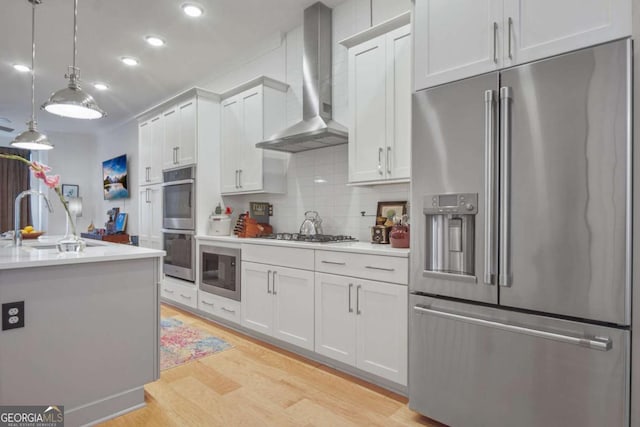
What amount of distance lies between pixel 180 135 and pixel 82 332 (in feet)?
9.25

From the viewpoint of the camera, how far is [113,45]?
12.9 ft

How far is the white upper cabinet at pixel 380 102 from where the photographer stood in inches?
97.4

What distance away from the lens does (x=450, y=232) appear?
1873mm

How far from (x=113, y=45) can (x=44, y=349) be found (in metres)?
3.45

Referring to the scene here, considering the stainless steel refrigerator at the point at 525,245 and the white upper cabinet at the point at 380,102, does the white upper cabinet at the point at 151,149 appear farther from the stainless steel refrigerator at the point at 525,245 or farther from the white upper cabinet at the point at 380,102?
the stainless steel refrigerator at the point at 525,245

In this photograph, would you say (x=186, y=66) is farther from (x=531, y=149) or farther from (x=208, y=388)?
(x=531, y=149)

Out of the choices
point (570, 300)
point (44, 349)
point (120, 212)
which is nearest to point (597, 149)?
point (570, 300)

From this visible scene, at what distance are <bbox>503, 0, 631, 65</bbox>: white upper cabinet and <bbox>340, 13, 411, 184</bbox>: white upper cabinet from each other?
32.5 inches

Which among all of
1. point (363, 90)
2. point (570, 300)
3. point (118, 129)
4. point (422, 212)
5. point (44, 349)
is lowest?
point (44, 349)

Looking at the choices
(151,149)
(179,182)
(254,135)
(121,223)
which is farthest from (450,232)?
(121,223)

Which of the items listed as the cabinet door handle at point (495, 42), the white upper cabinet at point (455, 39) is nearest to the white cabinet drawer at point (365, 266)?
the white upper cabinet at point (455, 39)

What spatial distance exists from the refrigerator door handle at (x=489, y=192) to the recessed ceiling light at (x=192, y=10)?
273 centimetres

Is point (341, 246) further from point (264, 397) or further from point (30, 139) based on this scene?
point (30, 139)

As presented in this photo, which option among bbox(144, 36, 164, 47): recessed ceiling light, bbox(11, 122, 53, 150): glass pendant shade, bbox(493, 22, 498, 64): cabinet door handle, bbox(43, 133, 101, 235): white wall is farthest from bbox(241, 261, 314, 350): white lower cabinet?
bbox(43, 133, 101, 235): white wall
